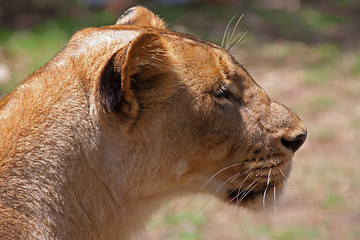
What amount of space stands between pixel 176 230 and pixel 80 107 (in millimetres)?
2202

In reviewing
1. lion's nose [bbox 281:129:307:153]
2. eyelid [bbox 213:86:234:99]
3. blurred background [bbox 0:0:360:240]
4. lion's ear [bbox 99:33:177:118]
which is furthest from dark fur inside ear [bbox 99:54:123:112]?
blurred background [bbox 0:0:360:240]

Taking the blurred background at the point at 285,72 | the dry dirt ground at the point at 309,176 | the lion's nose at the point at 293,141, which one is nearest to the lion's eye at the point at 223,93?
the lion's nose at the point at 293,141

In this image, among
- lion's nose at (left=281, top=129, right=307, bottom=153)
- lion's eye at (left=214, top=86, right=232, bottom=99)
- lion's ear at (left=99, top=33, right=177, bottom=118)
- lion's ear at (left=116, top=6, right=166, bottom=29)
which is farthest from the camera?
lion's ear at (left=116, top=6, right=166, bottom=29)

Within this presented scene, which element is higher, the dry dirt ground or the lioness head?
the lioness head

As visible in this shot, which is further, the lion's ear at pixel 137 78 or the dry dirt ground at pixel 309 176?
the dry dirt ground at pixel 309 176

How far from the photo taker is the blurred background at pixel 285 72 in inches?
159

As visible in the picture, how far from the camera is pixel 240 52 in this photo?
6613mm

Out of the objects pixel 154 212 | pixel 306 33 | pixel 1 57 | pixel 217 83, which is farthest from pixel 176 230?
pixel 306 33

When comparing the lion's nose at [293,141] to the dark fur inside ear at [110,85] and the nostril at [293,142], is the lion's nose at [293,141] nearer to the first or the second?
→ the nostril at [293,142]

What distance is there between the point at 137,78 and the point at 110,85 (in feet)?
0.43

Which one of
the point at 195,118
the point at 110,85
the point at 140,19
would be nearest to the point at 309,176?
the point at 140,19

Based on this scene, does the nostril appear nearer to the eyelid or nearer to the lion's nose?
the lion's nose

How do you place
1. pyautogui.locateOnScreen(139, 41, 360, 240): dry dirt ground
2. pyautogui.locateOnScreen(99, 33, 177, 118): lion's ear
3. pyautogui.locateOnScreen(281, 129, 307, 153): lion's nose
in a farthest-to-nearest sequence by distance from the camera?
1. pyautogui.locateOnScreen(139, 41, 360, 240): dry dirt ground
2. pyautogui.locateOnScreen(281, 129, 307, 153): lion's nose
3. pyautogui.locateOnScreen(99, 33, 177, 118): lion's ear

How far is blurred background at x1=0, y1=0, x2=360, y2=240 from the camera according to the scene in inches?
159
